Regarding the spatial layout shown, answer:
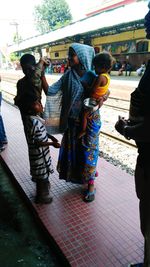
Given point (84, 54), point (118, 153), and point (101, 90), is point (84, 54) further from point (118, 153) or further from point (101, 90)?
point (118, 153)

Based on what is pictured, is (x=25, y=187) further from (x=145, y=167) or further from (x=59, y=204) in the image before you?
(x=145, y=167)

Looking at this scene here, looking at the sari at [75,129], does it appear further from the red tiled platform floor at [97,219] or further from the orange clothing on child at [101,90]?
the red tiled platform floor at [97,219]

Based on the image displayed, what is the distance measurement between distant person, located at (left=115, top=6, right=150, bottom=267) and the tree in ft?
158

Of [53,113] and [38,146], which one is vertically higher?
[53,113]

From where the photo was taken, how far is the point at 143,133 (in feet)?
4.24

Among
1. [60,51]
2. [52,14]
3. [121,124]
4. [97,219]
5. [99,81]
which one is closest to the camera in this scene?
[121,124]

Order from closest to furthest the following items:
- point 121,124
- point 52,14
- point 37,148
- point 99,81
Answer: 1. point 121,124
2. point 99,81
3. point 37,148
4. point 52,14

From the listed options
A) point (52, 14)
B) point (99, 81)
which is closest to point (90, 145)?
point (99, 81)

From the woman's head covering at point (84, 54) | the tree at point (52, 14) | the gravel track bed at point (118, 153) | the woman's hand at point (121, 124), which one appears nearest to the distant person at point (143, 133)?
the woman's hand at point (121, 124)

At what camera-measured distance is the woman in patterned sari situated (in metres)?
2.38

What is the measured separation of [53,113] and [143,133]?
1.54 metres

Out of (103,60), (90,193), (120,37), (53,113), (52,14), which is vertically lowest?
(90,193)

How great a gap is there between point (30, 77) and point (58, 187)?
1.41 meters

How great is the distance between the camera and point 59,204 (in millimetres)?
2648
